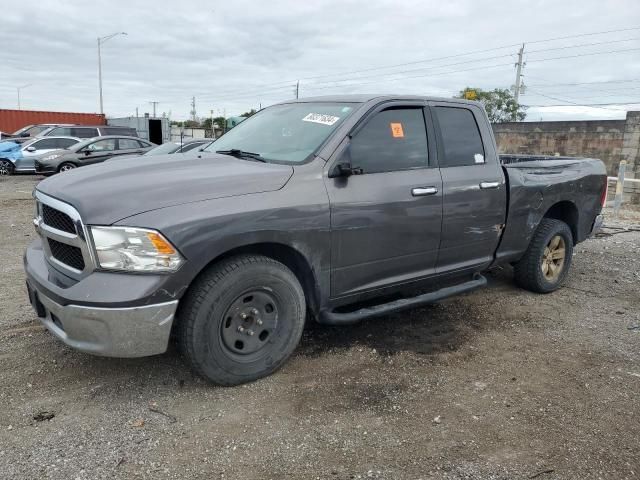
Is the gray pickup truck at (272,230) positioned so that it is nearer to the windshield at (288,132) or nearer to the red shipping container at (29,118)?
the windshield at (288,132)

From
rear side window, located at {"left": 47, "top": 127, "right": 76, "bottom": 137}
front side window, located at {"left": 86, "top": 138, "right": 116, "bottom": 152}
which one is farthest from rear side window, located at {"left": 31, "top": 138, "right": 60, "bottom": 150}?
front side window, located at {"left": 86, "top": 138, "right": 116, "bottom": 152}

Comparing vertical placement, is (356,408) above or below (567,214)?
below

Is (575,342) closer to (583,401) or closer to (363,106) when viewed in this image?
(583,401)

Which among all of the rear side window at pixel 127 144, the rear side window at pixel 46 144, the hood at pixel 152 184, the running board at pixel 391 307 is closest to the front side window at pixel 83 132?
the rear side window at pixel 46 144

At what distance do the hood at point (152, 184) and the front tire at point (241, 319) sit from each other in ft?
1.48

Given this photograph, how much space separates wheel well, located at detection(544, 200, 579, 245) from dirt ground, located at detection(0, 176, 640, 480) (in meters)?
1.31

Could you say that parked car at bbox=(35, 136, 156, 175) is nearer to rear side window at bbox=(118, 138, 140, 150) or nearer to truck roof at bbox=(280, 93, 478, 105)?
rear side window at bbox=(118, 138, 140, 150)

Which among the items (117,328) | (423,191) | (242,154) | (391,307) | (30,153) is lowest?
(391,307)

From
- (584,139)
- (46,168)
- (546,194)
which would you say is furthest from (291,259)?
(584,139)

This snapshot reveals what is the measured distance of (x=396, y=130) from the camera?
403 centimetres

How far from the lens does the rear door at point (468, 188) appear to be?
13.9 ft

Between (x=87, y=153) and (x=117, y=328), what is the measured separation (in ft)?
50.8

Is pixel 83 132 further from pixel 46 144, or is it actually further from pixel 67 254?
pixel 67 254

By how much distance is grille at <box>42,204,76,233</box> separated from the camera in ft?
10.0
